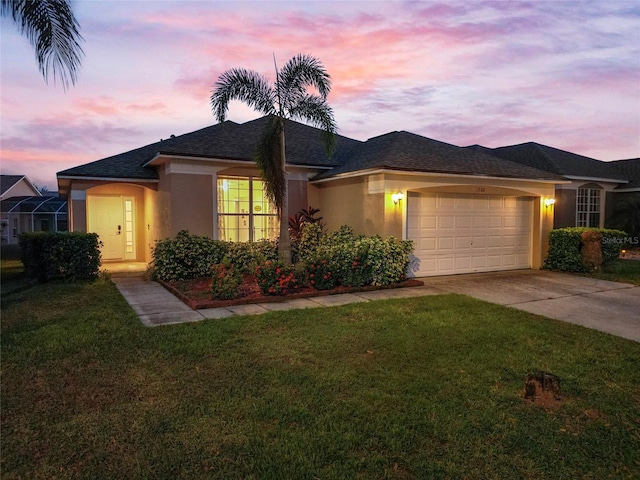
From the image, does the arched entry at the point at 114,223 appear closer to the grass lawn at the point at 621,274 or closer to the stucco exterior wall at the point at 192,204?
the stucco exterior wall at the point at 192,204

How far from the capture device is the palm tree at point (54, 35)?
5575 mm

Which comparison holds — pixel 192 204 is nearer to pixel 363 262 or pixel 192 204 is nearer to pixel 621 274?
pixel 363 262

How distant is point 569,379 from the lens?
4578 millimetres

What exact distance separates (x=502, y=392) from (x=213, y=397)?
2876 mm

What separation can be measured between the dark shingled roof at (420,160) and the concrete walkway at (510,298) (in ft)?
9.70

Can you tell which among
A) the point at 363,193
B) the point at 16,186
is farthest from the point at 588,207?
the point at 16,186

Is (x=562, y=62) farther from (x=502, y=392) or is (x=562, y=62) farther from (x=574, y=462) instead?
(x=574, y=462)

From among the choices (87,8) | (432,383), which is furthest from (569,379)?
(87,8)

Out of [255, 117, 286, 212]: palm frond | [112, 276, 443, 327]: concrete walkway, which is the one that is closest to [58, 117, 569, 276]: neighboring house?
[255, 117, 286, 212]: palm frond

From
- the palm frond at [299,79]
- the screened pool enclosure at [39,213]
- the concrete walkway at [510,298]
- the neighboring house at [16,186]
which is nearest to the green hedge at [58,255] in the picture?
the concrete walkway at [510,298]

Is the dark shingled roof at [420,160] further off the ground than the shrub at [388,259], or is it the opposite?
the dark shingled roof at [420,160]

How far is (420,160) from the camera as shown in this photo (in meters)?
11.4

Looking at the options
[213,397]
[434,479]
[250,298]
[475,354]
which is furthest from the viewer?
[250,298]

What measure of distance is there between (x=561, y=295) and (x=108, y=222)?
14.1 m
